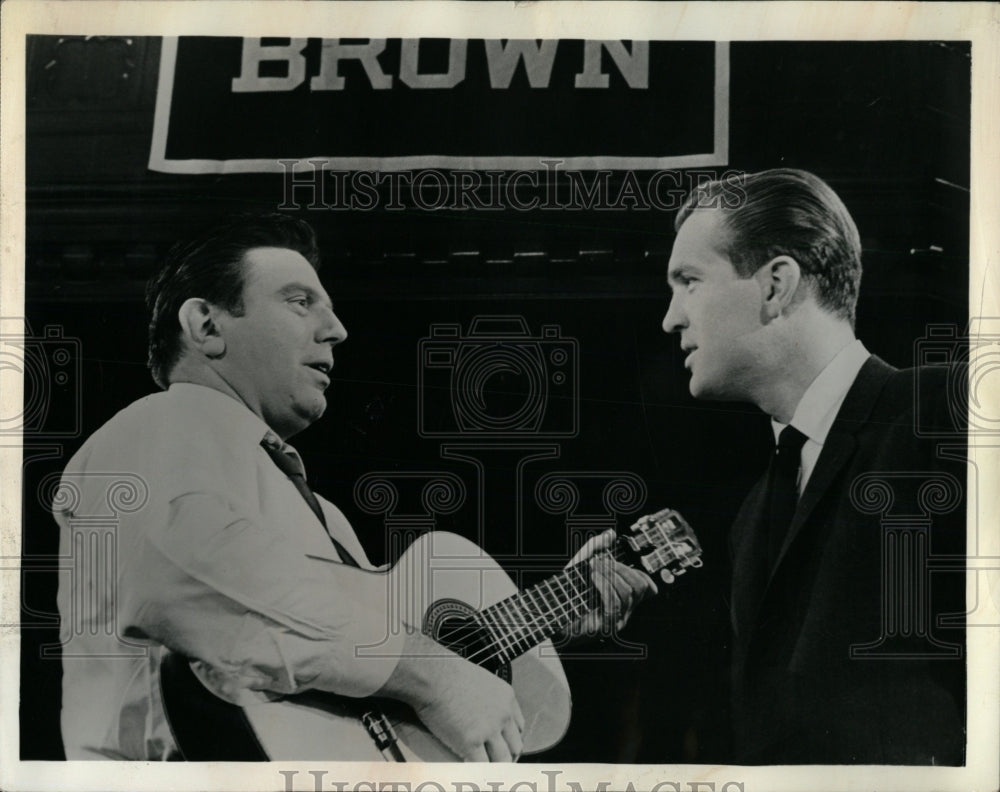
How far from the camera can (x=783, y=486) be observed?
3.19 m

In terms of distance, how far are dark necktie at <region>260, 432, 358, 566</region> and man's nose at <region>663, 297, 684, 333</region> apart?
113 centimetres

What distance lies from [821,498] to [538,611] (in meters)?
0.88

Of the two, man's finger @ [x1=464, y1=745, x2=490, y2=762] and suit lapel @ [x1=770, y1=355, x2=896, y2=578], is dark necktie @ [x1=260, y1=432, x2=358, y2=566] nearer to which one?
man's finger @ [x1=464, y1=745, x2=490, y2=762]

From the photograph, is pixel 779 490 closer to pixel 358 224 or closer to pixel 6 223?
pixel 358 224

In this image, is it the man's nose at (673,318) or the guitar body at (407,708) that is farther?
the man's nose at (673,318)

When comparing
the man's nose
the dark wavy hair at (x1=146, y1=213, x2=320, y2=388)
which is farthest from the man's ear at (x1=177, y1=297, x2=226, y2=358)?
the man's nose

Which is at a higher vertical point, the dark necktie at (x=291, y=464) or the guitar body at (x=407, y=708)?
the dark necktie at (x=291, y=464)

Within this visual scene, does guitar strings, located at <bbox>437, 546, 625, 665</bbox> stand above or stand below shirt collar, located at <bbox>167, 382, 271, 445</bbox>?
below

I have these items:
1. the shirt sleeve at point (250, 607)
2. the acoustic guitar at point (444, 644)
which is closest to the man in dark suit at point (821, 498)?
the acoustic guitar at point (444, 644)

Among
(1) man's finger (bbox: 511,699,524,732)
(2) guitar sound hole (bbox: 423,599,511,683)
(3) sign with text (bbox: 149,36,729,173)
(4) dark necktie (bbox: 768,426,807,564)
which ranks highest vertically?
(3) sign with text (bbox: 149,36,729,173)

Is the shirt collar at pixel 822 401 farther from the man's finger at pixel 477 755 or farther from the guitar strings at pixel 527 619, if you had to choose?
the man's finger at pixel 477 755

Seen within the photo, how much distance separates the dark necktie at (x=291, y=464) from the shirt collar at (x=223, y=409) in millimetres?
33

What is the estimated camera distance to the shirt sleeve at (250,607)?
121 inches

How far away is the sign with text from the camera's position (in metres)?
3.25
